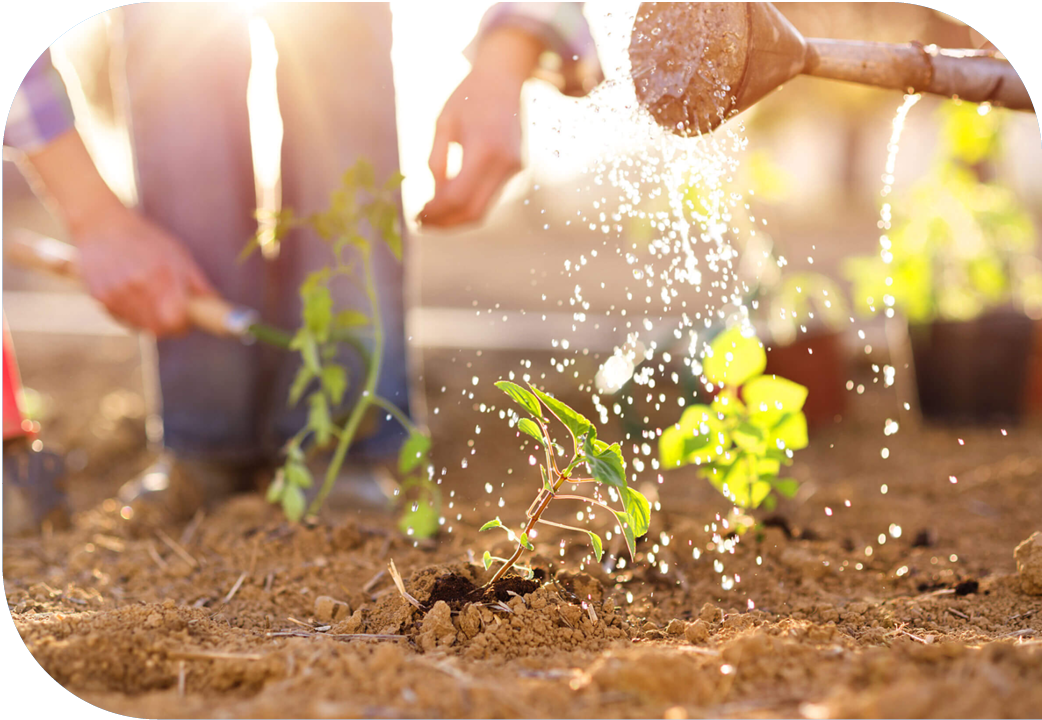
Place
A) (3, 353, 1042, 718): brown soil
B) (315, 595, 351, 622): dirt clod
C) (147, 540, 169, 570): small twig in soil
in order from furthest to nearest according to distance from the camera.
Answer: (147, 540, 169, 570): small twig in soil < (315, 595, 351, 622): dirt clod < (3, 353, 1042, 718): brown soil

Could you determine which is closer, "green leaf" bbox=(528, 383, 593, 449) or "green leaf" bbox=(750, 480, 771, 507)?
"green leaf" bbox=(528, 383, 593, 449)

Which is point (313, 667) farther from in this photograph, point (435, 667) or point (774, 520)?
point (774, 520)

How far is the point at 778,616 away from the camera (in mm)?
1161

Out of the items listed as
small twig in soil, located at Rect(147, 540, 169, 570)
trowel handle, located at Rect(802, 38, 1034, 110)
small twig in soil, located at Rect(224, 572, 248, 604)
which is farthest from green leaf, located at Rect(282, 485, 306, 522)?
trowel handle, located at Rect(802, 38, 1034, 110)

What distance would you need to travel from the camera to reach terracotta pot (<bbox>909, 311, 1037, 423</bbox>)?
2430 millimetres

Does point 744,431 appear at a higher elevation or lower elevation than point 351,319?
lower

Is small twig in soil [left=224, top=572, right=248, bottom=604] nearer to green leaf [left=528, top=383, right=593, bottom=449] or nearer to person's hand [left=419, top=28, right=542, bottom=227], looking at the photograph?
green leaf [left=528, top=383, right=593, bottom=449]

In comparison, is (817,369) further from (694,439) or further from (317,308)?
(317,308)

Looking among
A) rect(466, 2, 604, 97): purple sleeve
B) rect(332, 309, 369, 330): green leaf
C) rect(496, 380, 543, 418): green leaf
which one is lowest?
rect(496, 380, 543, 418): green leaf

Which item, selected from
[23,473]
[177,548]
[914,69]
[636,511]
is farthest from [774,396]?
[23,473]

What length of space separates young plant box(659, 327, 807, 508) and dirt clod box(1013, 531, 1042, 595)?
35 cm

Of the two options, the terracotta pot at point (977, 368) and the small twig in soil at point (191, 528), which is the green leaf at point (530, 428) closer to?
the small twig in soil at point (191, 528)

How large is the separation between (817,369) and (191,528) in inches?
71.5

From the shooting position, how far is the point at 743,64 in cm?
126
